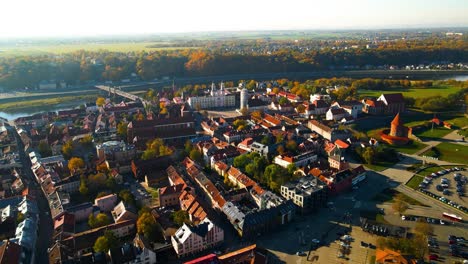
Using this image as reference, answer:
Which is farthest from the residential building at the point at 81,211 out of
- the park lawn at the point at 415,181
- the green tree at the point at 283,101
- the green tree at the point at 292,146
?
the green tree at the point at 283,101

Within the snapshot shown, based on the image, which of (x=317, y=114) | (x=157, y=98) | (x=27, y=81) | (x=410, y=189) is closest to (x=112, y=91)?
(x=157, y=98)

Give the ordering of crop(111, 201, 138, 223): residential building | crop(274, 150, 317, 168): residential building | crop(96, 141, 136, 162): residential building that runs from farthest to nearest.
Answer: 1. crop(96, 141, 136, 162): residential building
2. crop(274, 150, 317, 168): residential building
3. crop(111, 201, 138, 223): residential building

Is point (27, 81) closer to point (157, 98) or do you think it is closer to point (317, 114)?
point (157, 98)

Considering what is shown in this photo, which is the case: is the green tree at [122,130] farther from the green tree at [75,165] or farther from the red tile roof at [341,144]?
the red tile roof at [341,144]

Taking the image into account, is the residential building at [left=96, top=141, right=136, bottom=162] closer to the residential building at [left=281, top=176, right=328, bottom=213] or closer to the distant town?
the distant town

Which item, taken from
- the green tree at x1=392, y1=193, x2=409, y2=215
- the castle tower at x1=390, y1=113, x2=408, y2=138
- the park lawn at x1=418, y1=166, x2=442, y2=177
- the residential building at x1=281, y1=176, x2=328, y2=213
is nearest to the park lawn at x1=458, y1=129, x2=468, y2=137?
the castle tower at x1=390, y1=113, x2=408, y2=138

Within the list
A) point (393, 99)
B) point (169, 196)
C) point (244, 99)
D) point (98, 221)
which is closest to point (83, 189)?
point (98, 221)
